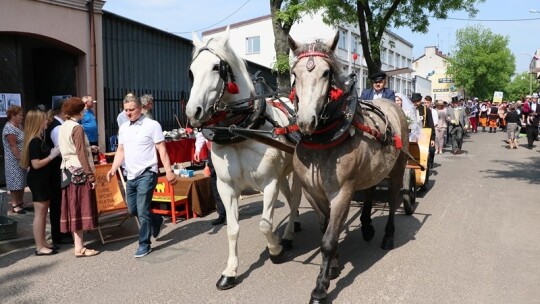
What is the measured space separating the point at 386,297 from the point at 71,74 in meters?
9.30

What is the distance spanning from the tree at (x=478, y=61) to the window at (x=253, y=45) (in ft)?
87.9

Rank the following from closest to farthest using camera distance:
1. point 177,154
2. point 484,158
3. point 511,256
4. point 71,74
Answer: point 511,256
point 177,154
point 71,74
point 484,158

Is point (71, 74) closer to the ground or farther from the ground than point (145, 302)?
farther from the ground

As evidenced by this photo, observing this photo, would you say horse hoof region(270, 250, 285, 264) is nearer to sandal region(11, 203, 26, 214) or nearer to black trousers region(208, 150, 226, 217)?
black trousers region(208, 150, 226, 217)

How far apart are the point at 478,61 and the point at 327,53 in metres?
55.5

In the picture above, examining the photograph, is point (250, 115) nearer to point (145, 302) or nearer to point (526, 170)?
point (145, 302)

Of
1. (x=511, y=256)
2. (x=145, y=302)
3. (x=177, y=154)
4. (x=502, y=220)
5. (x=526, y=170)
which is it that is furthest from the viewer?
(x=526, y=170)

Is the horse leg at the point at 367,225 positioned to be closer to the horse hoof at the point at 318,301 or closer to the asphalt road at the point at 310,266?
the asphalt road at the point at 310,266

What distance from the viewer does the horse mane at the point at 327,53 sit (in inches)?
146

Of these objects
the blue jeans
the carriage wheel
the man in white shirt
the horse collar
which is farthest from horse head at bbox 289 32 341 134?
the carriage wheel

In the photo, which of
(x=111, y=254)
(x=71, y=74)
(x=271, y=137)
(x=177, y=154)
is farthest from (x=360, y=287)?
(x=71, y=74)

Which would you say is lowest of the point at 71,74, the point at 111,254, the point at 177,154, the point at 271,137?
the point at 111,254

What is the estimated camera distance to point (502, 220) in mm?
6676

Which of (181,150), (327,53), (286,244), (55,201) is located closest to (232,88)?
(327,53)
